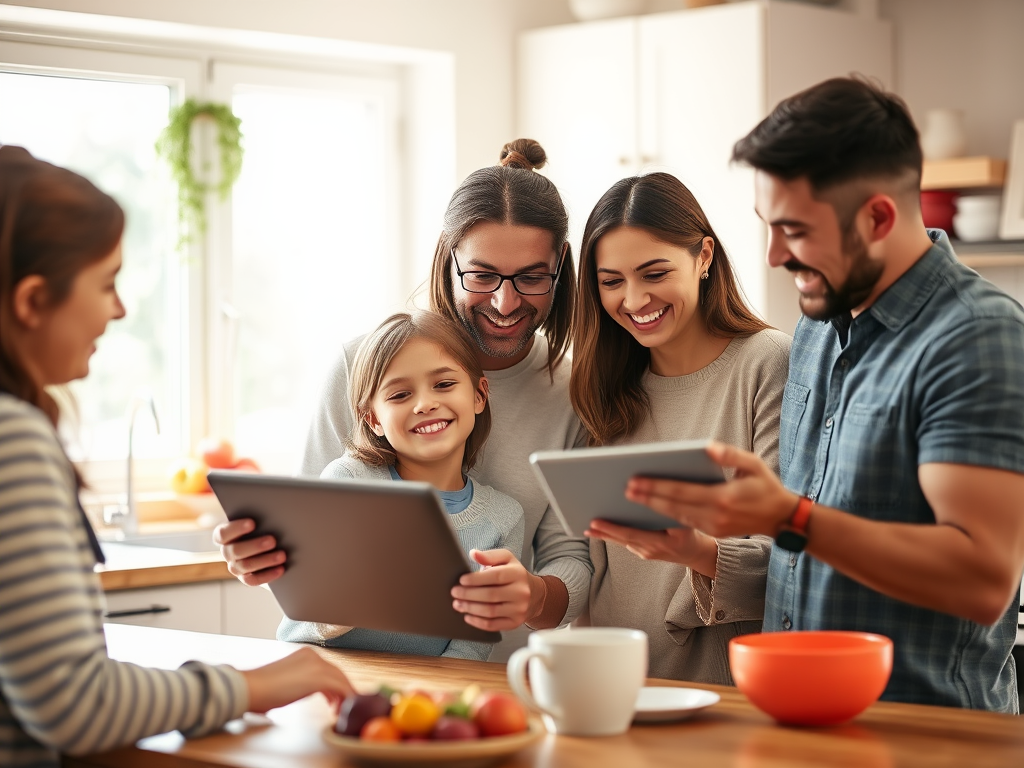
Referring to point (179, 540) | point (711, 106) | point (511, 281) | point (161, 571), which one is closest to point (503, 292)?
point (511, 281)

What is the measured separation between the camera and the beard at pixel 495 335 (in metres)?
2.05

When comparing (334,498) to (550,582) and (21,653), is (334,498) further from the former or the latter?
(550,582)

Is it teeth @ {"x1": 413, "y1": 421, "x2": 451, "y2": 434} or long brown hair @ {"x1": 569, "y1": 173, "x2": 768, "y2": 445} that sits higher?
long brown hair @ {"x1": 569, "y1": 173, "x2": 768, "y2": 445}

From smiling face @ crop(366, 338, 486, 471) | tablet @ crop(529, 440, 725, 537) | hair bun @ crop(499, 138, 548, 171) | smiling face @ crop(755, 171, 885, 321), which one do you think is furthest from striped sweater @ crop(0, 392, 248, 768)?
hair bun @ crop(499, 138, 548, 171)

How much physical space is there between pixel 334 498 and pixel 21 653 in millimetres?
392

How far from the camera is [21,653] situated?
1100 millimetres

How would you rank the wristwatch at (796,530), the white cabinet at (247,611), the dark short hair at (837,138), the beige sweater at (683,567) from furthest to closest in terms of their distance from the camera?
the white cabinet at (247,611)
the beige sweater at (683,567)
the dark short hair at (837,138)
the wristwatch at (796,530)

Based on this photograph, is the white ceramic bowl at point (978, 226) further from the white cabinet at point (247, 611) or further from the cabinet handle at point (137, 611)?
the cabinet handle at point (137, 611)

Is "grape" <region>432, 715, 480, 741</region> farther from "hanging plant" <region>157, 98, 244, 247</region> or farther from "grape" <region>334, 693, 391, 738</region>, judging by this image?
"hanging plant" <region>157, 98, 244, 247</region>

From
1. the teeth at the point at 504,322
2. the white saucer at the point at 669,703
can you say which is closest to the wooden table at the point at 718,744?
the white saucer at the point at 669,703

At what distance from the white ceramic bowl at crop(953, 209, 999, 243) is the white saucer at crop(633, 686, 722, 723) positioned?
2.42 m

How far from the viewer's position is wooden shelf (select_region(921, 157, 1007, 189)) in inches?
134

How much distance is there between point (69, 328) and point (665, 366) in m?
1.04

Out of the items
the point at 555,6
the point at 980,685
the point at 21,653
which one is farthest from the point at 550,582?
the point at 555,6
